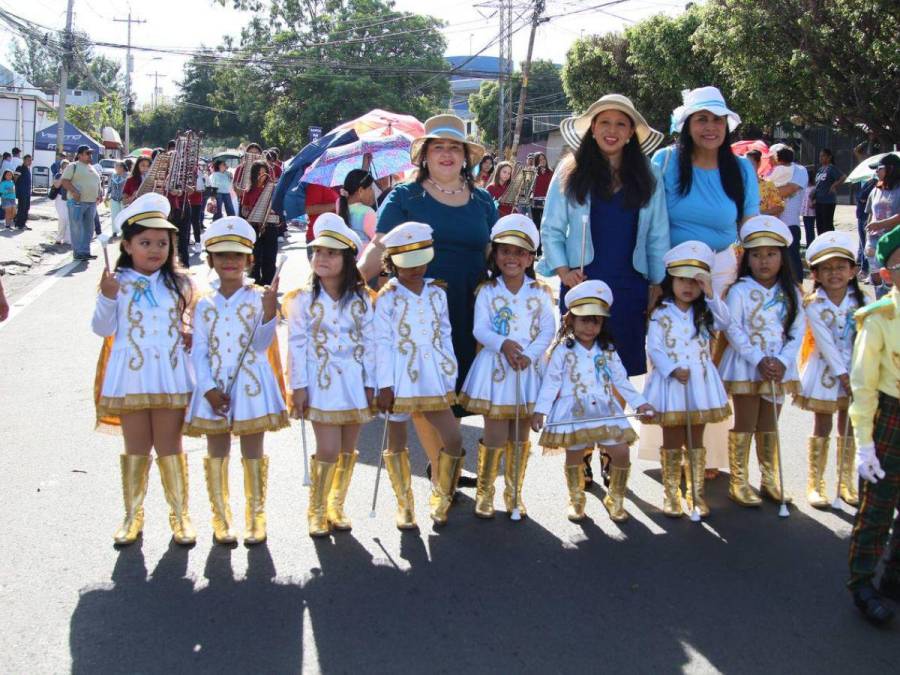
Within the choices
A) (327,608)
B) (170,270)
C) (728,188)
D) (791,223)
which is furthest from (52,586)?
(791,223)

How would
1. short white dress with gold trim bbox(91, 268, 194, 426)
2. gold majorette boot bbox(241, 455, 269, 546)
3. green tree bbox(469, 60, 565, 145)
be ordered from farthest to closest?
green tree bbox(469, 60, 565, 145)
gold majorette boot bbox(241, 455, 269, 546)
short white dress with gold trim bbox(91, 268, 194, 426)

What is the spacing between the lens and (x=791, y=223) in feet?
45.2

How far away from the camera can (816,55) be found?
678 inches

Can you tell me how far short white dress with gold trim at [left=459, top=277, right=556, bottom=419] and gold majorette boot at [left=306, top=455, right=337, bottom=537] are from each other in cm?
80

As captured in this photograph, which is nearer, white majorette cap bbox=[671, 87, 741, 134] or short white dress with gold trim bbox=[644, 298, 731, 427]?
short white dress with gold trim bbox=[644, 298, 731, 427]

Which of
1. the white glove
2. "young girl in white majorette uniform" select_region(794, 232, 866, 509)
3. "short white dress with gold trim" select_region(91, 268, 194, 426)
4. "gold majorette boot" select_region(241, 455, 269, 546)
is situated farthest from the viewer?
"young girl in white majorette uniform" select_region(794, 232, 866, 509)

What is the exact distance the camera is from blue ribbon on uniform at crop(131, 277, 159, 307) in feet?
15.7

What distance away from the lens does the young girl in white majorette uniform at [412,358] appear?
4961 millimetres

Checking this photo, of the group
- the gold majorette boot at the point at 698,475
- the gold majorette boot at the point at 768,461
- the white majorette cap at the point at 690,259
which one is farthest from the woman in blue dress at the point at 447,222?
the gold majorette boot at the point at 768,461

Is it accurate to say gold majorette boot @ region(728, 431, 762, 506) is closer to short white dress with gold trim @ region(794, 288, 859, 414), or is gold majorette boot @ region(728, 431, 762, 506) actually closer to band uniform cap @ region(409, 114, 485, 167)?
short white dress with gold trim @ region(794, 288, 859, 414)

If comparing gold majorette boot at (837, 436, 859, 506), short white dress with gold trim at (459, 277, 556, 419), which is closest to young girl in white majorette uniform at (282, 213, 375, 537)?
short white dress with gold trim at (459, 277, 556, 419)

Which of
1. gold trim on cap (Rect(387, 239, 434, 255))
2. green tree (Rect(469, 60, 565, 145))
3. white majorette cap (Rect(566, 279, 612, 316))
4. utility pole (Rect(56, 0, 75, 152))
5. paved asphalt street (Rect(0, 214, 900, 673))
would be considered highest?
green tree (Rect(469, 60, 565, 145))

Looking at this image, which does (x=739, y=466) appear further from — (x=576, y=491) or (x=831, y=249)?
(x=831, y=249)

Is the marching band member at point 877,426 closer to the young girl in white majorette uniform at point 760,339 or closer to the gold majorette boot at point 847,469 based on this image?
the young girl in white majorette uniform at point 760,339
